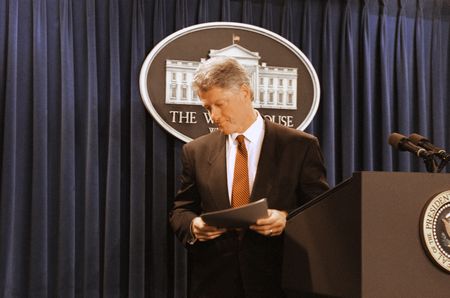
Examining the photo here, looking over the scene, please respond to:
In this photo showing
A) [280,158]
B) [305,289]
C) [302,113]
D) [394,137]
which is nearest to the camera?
[305,289]

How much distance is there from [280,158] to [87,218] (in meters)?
1.00

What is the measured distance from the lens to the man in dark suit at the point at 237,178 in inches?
85.7

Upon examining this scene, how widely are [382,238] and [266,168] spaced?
2.57 feet

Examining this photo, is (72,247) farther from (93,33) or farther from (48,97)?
(93,33)

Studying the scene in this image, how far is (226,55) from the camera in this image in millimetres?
2904

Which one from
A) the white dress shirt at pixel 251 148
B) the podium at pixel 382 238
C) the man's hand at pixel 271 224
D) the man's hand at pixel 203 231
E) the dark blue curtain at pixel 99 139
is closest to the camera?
the podium at pixel 382 238

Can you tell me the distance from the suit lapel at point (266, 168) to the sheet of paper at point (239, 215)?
15.9 inches

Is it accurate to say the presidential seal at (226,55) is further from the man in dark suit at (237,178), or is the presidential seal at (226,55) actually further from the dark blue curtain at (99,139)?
the man in dark suit at (237,178)

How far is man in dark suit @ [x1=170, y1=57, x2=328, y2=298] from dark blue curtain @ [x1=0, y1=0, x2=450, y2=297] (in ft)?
1.42

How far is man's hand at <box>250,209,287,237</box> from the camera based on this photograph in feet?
6.15

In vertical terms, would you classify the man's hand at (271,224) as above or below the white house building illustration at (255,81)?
below

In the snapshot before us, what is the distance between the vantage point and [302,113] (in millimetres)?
3012

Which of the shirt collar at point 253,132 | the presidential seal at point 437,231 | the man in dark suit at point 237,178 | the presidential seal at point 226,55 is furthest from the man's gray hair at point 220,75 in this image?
the presidential seal at point 437,231

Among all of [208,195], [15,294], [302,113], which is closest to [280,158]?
[208,195]
